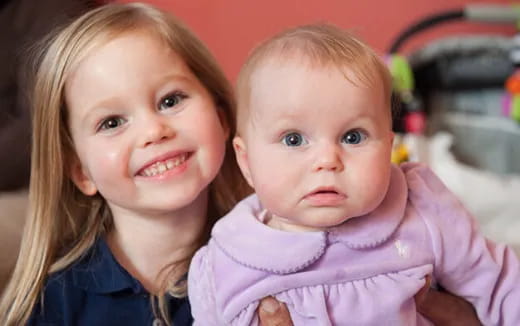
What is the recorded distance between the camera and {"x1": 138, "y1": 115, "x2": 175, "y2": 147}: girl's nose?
1.02m

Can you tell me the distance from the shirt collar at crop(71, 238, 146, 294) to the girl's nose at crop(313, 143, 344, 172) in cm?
44

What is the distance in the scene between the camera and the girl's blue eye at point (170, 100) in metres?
1.07

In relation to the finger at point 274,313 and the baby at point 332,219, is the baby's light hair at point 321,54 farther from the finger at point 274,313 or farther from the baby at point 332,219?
the finger at point 274,313

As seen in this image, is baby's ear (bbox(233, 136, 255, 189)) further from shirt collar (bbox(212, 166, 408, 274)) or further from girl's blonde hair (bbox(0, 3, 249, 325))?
girl's blonde hair (bbox(0, 3, 249, 325))

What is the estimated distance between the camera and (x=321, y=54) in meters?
0.85

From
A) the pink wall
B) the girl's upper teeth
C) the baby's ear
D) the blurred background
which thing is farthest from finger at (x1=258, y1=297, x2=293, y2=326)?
the pink wall

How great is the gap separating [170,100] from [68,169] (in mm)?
245

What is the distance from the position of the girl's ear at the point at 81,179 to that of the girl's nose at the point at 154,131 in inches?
7.7

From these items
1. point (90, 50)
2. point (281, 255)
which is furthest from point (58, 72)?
point (281, 255)

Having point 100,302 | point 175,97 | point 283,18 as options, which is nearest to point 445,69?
point 283,18

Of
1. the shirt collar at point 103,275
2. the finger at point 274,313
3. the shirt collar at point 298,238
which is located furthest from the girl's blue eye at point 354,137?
the shirt collar at point 103,275

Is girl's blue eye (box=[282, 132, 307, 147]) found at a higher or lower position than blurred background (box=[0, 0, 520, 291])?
higher

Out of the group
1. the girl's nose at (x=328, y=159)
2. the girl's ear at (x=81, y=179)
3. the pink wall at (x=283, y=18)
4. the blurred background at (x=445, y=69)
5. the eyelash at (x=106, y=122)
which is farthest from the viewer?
the pink wall at (x=283, y=18)

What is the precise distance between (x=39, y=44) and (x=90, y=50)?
181mm
